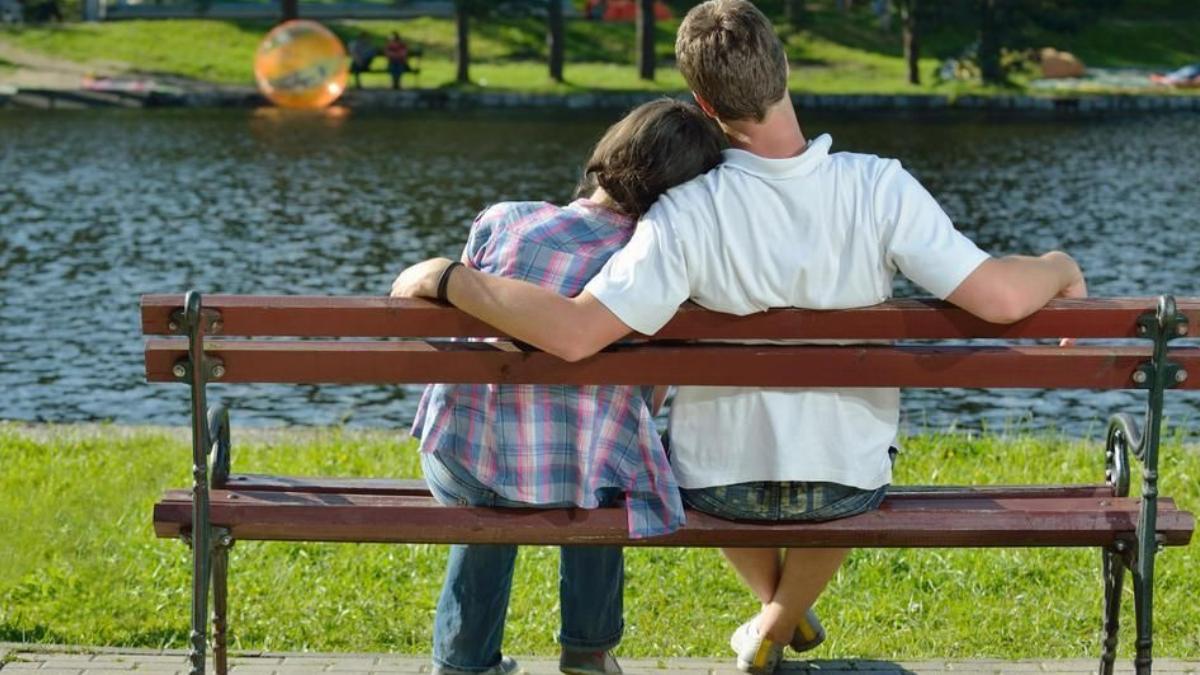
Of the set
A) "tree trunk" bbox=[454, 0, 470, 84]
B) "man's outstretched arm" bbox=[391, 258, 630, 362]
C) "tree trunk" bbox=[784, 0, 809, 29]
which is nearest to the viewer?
"man's outstretched arm" bbox=[391, 258, 630, 362]

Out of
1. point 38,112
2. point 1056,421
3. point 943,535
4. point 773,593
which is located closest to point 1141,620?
point 943,535

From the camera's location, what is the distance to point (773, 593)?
4.89 m

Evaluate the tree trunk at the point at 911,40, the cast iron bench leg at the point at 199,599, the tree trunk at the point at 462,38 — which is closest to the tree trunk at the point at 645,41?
the tree trunk at the point at 462,38

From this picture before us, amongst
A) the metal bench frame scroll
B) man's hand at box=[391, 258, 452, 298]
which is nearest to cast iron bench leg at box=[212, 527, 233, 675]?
man's hand at box=[391, 258, 452, 298]

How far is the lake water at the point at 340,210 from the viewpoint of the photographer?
13.4m

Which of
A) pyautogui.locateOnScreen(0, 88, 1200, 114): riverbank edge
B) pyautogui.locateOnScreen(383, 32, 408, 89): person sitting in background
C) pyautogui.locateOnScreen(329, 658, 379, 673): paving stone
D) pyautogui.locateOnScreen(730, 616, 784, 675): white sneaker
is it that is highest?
pyautogui.locateOnScreen(730, 616, 784, 675): white sneaker

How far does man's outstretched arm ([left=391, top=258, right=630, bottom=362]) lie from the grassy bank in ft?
131

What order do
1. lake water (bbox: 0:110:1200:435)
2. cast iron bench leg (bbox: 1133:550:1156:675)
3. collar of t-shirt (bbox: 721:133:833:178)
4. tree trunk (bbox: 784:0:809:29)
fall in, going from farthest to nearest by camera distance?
tree trunk (bbox: 784:0:809:29) < lake water (bbox: 0:110:1200:435) < cast iron bench leg (bbox: 1133:550:1156:675) < collar of t-shirt (bbox: 721:133:833:178)

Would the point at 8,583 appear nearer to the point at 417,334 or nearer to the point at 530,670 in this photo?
the point at 530,670

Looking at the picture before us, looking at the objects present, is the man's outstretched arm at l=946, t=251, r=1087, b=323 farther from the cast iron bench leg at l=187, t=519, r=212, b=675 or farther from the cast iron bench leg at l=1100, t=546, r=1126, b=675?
the cast iron bench leg at l=187, t=519, r=212, b=675

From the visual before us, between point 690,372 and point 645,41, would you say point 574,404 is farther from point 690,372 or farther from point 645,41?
point 645,41

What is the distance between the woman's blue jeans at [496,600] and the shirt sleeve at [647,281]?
49 cm

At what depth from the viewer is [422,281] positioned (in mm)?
4332

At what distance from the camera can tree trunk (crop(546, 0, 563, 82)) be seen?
150ft
